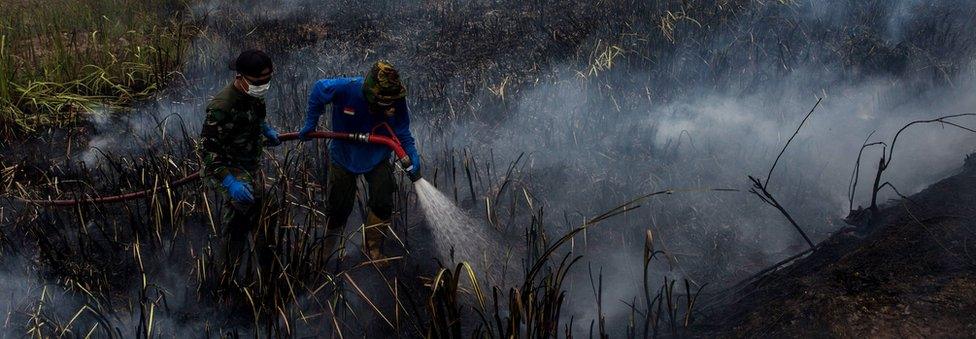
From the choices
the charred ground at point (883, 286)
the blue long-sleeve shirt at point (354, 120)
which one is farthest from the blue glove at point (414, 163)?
the charred ground at point (883, 286)

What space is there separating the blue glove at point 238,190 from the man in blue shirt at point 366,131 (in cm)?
60

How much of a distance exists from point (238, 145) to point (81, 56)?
3754 mm

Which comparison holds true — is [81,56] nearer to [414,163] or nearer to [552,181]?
[414,163]

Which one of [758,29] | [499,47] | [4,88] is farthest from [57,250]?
[758,29]

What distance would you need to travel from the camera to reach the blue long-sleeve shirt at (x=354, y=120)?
3953mm

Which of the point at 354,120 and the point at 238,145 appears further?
the point at 354,120

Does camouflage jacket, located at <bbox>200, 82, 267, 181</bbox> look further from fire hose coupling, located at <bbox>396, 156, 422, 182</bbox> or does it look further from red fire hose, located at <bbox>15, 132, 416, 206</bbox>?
fire hose coupling, located at <bbox>396, 156, 422, 182</bbox>

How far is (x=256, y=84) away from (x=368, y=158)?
3.02ft

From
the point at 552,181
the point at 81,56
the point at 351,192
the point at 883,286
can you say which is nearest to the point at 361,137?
the point at 351,192

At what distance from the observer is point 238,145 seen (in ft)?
11.7

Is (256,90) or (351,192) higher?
(256,90)

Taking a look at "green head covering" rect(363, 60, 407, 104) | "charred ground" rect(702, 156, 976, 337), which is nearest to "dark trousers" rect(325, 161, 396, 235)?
"green head covering" rect(363, 60, 407, 104)

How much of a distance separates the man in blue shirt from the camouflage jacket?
44 cm

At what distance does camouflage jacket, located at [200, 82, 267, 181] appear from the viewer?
11.1ft
